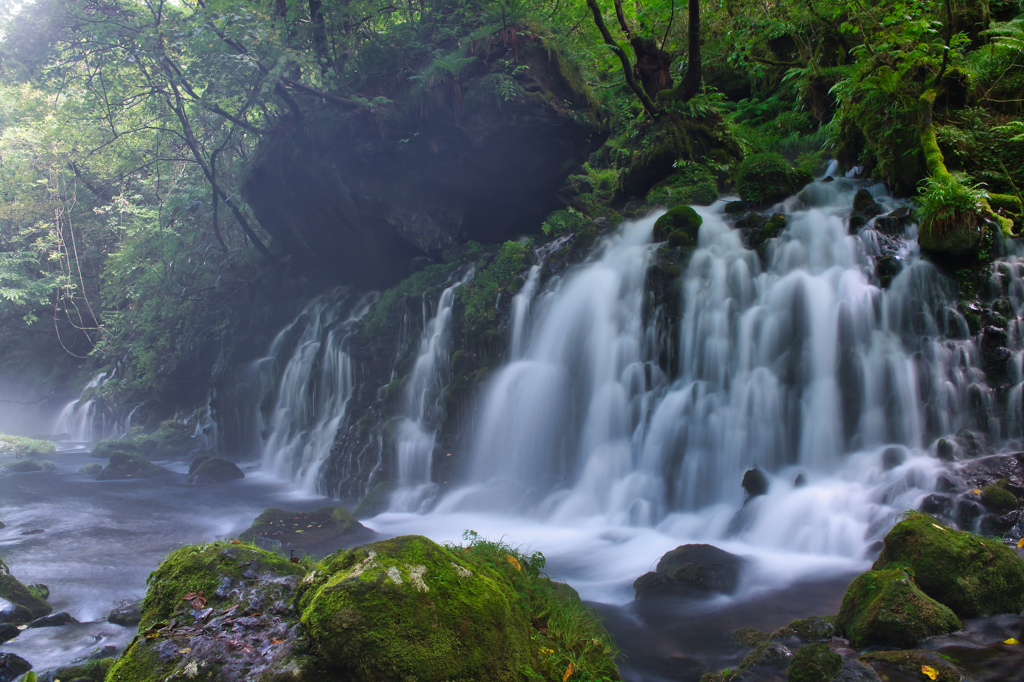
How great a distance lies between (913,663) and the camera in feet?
12.0

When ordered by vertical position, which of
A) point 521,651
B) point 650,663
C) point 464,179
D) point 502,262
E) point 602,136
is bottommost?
point 650,663

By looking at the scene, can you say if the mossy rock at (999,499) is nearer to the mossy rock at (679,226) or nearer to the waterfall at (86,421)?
the mossy rock at (679,226)

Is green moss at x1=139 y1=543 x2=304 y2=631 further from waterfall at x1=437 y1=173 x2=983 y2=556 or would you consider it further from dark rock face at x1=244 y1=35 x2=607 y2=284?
dark rock face at x1=244 y1=35 x2=607 y2=284

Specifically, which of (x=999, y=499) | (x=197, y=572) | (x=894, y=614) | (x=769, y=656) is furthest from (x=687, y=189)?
(x=197, y=572)

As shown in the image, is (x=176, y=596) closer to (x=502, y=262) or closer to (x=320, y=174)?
(x=502, y=262)

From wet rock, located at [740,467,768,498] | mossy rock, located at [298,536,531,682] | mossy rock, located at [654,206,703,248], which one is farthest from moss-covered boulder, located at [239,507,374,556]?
mossy rock, located at [654,206,703,248]

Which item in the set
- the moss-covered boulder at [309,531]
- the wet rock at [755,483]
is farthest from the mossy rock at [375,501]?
the wet rock at [755,483]

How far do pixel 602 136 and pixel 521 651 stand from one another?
12.6 metres

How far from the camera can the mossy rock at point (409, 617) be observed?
2904 mm

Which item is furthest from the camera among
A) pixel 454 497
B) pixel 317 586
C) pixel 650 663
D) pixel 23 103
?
pixel 23 103

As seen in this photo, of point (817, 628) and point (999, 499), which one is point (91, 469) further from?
point (999, 499)

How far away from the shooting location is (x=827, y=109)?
13328 millimetres

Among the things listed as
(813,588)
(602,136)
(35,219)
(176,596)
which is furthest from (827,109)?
(35,219)

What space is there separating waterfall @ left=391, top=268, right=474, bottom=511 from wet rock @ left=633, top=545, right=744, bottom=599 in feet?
17.2
